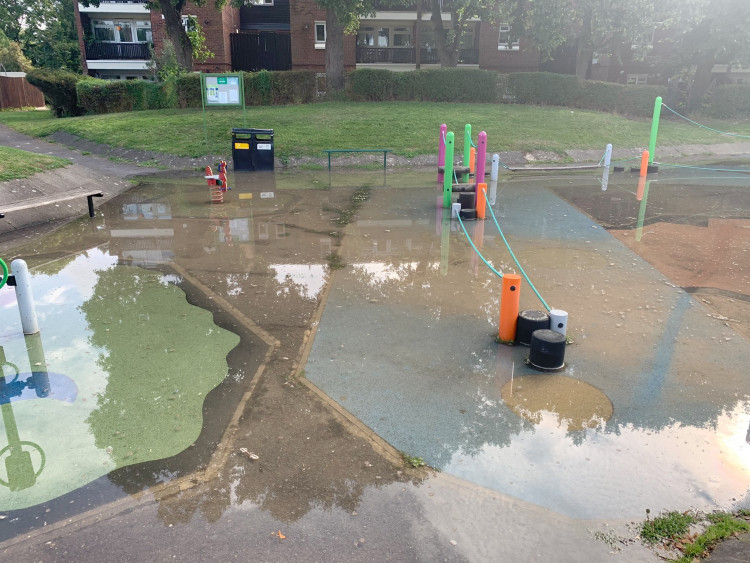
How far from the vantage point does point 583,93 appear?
29.8 metres

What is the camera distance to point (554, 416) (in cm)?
498

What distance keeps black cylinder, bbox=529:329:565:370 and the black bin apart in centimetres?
1380

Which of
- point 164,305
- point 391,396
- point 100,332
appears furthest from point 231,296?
point 391,396

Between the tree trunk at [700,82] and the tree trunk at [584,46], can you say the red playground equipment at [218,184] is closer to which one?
the tree trunk at [584,46]

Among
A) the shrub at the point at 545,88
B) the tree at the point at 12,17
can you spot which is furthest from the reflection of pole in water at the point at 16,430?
the tree at the point at 12,17

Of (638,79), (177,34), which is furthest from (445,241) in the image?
(638,79)

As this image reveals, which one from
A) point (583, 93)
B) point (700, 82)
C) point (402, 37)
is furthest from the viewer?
point (402, 37)

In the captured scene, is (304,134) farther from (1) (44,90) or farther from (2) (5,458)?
(2) (5,458)

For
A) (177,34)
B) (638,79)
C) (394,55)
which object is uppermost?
(177,34)

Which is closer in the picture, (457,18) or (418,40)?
(457,18)

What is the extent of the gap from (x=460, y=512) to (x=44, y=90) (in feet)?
105

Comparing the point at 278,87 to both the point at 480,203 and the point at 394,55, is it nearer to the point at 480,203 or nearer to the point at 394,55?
the point at 394,55

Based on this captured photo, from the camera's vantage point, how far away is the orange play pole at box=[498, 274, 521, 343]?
236 inches

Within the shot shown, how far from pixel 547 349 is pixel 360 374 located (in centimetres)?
184
